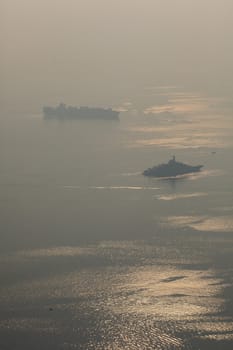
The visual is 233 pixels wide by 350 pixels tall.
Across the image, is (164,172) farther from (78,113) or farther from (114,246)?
(78,113)

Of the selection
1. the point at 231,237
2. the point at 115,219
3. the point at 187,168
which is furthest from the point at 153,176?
the point at 231,237

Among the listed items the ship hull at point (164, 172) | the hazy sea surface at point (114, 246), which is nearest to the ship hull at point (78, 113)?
the hazy sea surface at point (114, 246)

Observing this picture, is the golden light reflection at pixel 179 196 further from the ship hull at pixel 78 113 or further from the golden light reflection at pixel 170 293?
the ship hull at pixel 78 113

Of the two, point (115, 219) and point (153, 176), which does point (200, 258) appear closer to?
point (115, 219)

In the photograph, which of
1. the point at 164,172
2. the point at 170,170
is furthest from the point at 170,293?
the point at 170,170

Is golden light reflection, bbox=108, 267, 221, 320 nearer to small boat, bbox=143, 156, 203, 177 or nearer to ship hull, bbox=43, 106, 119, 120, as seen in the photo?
small boat, bbox=143, 156, 203, 177

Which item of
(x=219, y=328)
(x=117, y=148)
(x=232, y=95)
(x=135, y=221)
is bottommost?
(x=219, y=328)

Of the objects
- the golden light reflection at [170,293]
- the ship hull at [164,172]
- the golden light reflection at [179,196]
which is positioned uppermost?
the ship hull at [164,172]

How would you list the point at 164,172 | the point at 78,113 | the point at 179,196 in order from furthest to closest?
the point at 78,113 < the point at 164,172 < the point at 179,196
